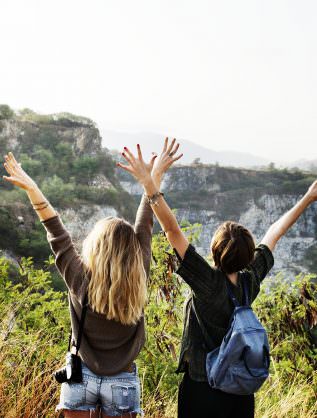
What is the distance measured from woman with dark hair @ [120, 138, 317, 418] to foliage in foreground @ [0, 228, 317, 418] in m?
0.79

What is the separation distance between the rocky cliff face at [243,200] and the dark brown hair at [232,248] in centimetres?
8190

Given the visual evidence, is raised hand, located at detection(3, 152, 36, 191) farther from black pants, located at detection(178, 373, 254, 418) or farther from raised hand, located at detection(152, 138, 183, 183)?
black pants, located at detection(178, 373, 254, 418)

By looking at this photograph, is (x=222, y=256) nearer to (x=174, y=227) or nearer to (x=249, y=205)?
(x=174, y=227)

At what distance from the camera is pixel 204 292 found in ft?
5.35

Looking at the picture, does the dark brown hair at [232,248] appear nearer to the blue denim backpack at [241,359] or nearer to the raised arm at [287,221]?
the blue denim backpack at [241,359]

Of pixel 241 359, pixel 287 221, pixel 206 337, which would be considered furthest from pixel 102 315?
pixel 287 221

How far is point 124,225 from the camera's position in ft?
5.26

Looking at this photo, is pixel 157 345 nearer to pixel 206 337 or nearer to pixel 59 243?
pixel 206 337

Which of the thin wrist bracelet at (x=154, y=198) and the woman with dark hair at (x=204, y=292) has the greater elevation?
the thin wrist bracelet at (x=154, y=198)

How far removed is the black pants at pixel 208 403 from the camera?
1672 mm

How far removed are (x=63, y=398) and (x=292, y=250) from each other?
8920 centimetres

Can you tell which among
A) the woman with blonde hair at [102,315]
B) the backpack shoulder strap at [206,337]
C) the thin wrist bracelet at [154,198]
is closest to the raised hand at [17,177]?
the woman with blonde hair at [102,315]

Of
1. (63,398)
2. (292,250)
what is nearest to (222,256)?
(63,398)

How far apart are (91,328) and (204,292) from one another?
42 centimetres
